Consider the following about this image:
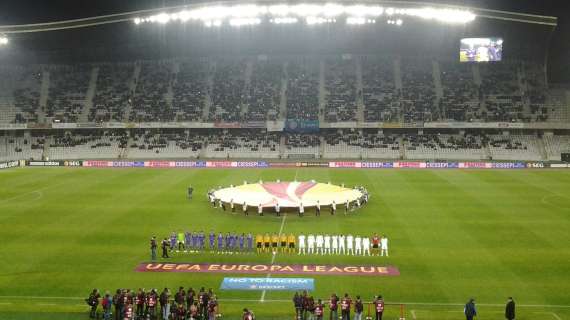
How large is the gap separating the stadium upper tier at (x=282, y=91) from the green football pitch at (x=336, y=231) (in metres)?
23.4

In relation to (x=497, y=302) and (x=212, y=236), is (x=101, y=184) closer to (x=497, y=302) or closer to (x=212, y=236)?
(x=212, y=236)

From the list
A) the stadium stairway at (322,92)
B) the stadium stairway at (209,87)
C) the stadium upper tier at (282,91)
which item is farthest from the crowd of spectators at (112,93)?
the stadium stairway at (322,92)

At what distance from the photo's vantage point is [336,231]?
112 feet

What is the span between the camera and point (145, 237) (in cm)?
3322

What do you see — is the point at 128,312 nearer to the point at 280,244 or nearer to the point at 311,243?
the point at 280,244

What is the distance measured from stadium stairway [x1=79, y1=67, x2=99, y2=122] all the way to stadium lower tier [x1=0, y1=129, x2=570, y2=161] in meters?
2.89

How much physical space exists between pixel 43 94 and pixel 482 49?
218 ft

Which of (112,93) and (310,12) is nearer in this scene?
(310,12)

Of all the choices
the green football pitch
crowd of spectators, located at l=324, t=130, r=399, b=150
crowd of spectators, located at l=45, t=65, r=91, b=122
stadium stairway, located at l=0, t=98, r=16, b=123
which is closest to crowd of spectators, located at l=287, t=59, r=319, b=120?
crowd of spectators, located at l=324, t=130, r=399, b=150

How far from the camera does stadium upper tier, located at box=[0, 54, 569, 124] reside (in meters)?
78.4

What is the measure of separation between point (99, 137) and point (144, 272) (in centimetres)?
5825

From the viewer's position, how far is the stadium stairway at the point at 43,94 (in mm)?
81125

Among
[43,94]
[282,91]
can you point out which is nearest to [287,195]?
[282,91]

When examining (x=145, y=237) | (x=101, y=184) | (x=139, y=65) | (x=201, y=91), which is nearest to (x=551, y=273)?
(x=145, y=237)
